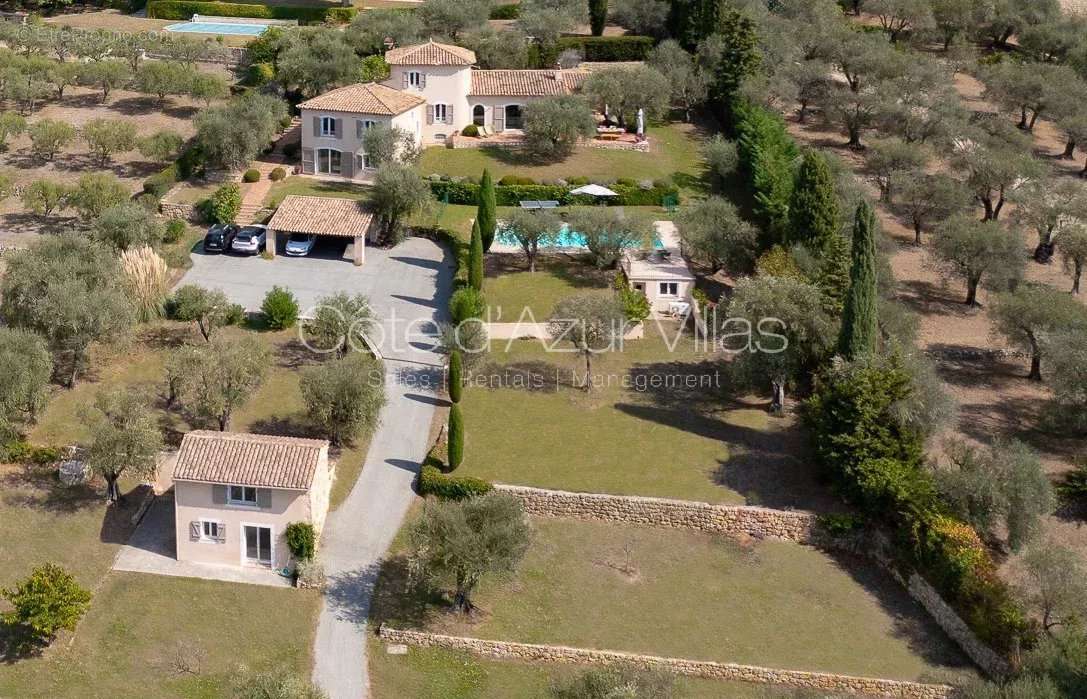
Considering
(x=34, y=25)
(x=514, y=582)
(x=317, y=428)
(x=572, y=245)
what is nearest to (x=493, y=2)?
(x=34, y=25)

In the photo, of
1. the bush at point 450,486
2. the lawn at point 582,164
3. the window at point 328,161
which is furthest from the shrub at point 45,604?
the lawn at point 582,164

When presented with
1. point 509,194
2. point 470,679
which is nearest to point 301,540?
point 470,679

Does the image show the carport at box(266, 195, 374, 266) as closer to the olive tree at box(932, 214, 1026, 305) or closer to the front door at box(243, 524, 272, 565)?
the front door at box(243, 524, 272, 565)

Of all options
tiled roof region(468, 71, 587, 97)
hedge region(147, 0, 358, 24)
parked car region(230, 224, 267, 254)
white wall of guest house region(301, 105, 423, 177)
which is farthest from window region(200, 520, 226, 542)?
hedge region(147, 0, 358, 24)

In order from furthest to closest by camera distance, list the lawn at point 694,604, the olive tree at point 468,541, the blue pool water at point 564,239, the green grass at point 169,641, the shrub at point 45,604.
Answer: the blue pool water at point 564,239 → the lawn at point 694,604 → the olive tree at point 468,541 → the shrub at point 45,604 → the green grass at point 169,641

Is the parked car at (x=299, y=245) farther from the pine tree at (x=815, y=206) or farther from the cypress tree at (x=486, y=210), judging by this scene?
the pine tree at (x=815, y=206)

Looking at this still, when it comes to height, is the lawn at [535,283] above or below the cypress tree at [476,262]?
Answer: below
